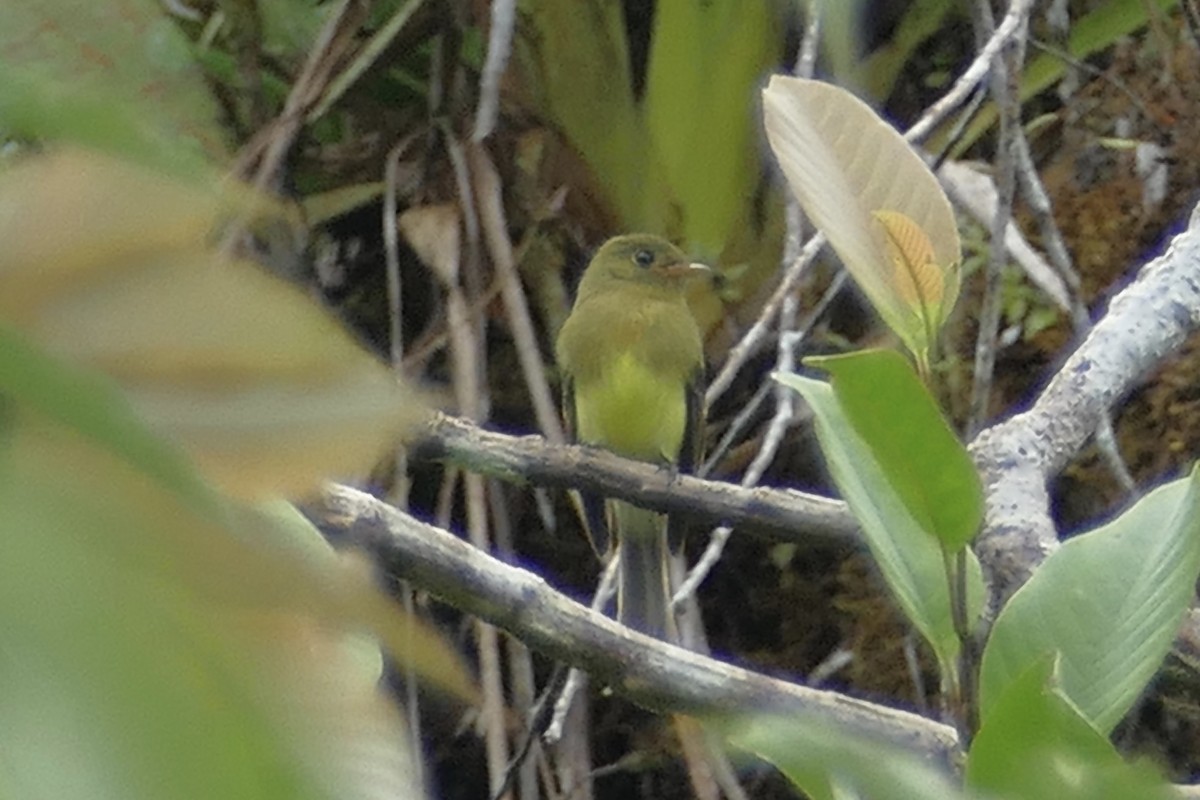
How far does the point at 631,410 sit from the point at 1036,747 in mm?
1881

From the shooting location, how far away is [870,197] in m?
0.82

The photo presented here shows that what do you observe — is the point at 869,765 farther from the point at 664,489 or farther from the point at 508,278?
the point at 508,278

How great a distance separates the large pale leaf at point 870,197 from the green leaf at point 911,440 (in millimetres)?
144

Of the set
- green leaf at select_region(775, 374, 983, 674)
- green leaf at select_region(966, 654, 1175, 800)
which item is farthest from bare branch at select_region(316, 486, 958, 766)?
green leaf at select_region(966, 654, 1175, 800)

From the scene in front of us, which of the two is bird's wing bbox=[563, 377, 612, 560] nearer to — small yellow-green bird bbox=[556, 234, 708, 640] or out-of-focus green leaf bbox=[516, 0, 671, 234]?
small yellow-green bird bbox=[556, 234, 708, 640]

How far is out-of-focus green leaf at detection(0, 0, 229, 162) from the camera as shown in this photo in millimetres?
198

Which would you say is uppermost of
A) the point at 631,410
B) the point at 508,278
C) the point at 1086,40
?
the point at 1086,40

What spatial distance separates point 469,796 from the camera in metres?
1.94

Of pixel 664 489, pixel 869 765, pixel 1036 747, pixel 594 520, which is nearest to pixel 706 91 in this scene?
pixel 594 520

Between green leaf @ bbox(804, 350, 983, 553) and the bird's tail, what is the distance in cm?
128

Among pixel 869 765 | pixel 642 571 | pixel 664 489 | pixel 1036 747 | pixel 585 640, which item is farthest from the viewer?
pixel 642 571

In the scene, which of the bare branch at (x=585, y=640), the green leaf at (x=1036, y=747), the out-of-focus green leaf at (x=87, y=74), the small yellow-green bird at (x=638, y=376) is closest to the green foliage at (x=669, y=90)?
the small yellow-green bird at (x=638, y=376)

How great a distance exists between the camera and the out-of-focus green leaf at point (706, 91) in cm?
203

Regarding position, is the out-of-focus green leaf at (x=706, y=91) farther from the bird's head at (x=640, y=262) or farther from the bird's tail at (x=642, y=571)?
the bird's tail at (x=642, y=571)
